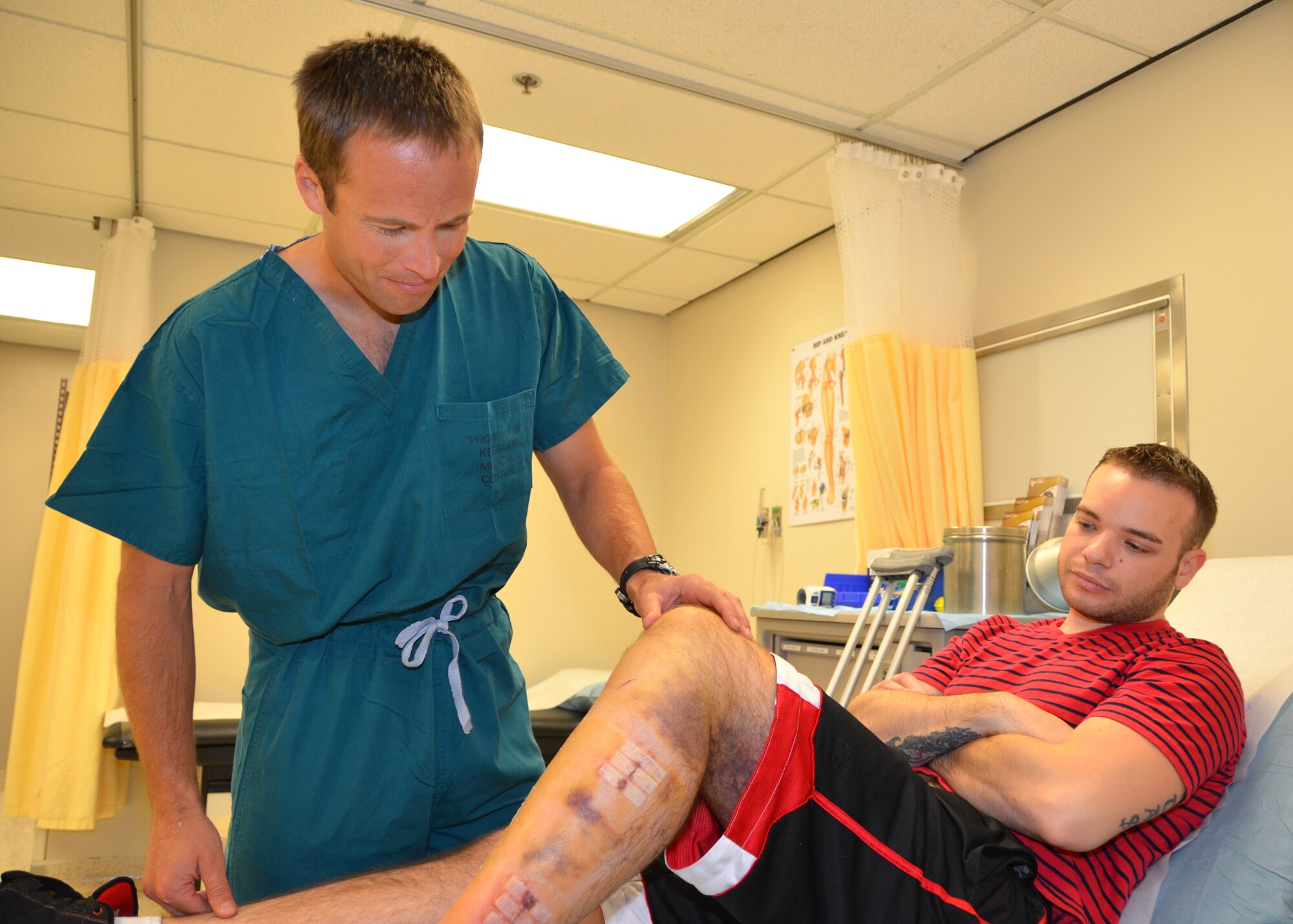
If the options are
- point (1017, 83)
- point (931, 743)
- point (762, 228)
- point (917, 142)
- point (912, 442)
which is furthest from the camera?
point (762, 228)

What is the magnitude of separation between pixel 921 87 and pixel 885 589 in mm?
1484

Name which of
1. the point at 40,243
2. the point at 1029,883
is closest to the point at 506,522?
the point at 1029,883

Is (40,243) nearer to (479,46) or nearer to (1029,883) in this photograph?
(479,46)

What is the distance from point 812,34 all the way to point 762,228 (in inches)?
53.4

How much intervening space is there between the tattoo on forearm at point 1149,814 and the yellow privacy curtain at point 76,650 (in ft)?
11.1

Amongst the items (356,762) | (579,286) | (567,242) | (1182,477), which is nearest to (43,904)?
(356,762)

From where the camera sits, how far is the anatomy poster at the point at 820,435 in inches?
148

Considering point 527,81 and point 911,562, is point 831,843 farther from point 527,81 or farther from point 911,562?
point 527,81

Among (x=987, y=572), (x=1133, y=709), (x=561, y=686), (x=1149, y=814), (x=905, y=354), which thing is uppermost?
(x=905, y=354)

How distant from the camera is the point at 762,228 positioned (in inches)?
156

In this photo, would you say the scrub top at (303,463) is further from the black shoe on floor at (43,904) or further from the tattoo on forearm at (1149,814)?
the tattoo on forearm at (1149,814)

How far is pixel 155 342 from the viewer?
1230 millimetres

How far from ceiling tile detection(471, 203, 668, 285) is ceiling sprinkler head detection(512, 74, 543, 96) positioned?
0.88 metres

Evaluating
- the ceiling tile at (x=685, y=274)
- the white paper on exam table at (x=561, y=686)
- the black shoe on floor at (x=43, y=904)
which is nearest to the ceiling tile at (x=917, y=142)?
the ceiling tile at (x=685, y=274)
